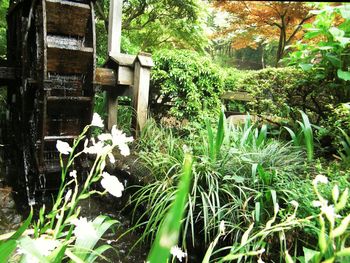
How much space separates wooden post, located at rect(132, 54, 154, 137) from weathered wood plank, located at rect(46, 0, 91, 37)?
821 mm

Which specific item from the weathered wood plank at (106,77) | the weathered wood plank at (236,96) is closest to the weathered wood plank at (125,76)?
the weathered wood plank at (106,77)

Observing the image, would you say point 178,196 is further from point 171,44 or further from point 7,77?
point 171,44

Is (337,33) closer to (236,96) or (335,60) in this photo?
(335,60)

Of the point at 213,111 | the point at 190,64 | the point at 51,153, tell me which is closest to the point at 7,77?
the point at 51,153

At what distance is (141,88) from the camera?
408 centimetres

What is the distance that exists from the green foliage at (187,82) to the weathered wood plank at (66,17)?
117 centimetres

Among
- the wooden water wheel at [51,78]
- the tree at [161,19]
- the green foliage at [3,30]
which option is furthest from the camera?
the tree at [161,19]

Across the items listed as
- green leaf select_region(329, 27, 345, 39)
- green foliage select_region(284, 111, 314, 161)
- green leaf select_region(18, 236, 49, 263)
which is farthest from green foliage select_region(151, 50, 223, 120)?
green leaf select_region(18, 236, 49, 263)

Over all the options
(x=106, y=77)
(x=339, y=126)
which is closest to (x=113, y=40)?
(x=106, y=77)

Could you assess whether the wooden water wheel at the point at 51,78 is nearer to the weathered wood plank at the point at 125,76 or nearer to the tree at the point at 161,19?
the weathered wood plank at the point at 125,76

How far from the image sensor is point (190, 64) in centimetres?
441

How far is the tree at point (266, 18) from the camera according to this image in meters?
8.72

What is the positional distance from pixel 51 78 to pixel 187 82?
178 cm

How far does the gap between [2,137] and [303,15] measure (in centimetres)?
838
